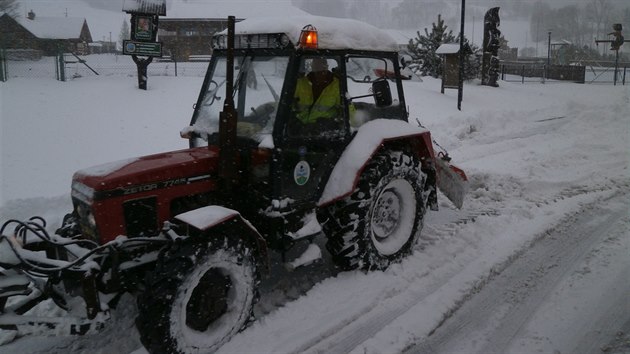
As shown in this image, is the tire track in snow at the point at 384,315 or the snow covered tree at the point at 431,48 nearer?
the tire track in snow at the point at 384,315

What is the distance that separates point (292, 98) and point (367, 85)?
1.02 m

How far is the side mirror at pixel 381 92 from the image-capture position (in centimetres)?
443

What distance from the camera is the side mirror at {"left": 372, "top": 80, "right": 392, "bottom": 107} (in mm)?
4430

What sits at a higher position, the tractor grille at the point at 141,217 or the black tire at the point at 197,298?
the tractor grille at the point at 141,217

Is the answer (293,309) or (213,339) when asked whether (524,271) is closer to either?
(293,309)

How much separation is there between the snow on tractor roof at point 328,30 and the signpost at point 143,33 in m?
11.9

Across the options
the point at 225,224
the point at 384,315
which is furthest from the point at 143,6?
the point at 384,315

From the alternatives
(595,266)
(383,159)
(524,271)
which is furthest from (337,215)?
(595,266)

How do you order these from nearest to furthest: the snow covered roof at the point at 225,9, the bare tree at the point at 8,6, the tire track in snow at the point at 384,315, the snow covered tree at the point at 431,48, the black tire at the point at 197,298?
1. the black tire at the point at 197,298
2. the tire track in snow at the point at 384,315
3. the snow covered tree at the point at 431,48
4. the bare tree at the point at 8,6
5. the snow covered roof at the point at 225,9

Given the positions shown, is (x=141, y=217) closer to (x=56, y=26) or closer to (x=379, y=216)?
(x=379, y=216)

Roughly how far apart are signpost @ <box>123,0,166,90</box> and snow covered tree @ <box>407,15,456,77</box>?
38.3 ft

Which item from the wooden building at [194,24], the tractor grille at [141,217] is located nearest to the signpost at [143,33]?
the tractor grille at [141,217]

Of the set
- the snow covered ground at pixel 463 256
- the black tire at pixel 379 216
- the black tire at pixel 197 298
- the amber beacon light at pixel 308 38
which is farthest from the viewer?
the black tire at pixel 379 216

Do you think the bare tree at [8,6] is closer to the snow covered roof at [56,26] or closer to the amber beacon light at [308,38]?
the snow covered roof at [56,26]
